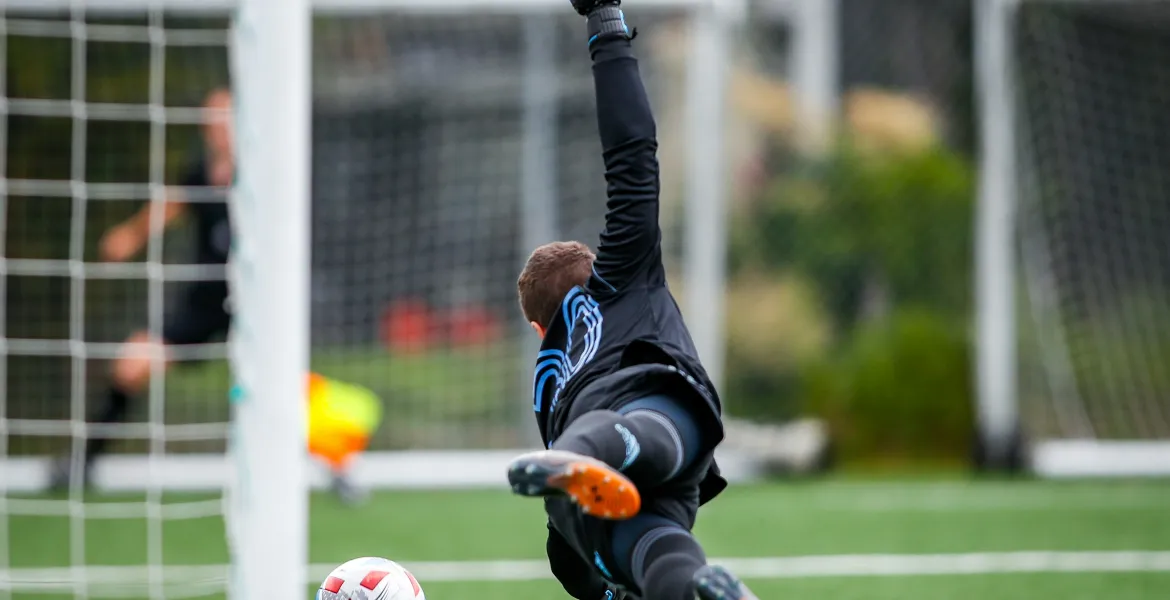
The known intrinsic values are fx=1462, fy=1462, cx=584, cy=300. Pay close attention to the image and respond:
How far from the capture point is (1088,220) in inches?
380

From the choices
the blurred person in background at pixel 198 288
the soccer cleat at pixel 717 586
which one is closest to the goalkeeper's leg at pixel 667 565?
the soccer cleat at pixel 717 586

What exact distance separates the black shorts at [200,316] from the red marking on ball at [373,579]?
4004 millimetres

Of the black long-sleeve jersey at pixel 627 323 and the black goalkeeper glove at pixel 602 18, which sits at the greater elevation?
the black goalkeeper glove at pixel 602 18

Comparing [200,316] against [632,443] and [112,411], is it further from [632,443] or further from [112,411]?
[632,443]

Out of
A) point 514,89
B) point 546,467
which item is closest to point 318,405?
point 514,89

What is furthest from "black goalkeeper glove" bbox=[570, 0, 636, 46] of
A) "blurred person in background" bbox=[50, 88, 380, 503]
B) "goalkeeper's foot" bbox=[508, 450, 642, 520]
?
"blurred person in background" bbox=[50, 88, 380, 503]

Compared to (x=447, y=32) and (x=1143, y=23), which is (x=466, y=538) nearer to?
(x=447, y=32)

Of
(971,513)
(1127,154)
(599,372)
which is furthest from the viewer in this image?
(1127,154)

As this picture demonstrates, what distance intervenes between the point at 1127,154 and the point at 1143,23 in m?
0.90

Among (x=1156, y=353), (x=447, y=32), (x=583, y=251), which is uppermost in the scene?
(x=447, y=32)

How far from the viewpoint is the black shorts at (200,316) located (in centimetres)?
751

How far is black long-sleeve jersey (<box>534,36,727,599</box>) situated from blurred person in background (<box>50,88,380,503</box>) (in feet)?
12.4

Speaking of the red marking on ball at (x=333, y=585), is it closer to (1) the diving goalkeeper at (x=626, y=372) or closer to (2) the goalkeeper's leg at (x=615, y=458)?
(1) the diving goalkeeper at (x=626, y=372)

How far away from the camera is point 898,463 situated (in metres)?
10.1
